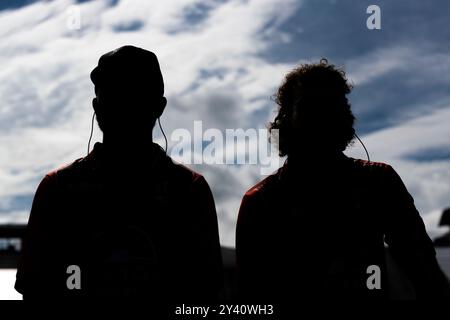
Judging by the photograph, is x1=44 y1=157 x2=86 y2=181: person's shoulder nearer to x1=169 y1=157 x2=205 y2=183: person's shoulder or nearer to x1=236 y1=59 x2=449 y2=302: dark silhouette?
x1=169 y1=157 x2=205 y2=183: person's shoulder

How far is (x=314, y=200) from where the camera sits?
11.0 ft

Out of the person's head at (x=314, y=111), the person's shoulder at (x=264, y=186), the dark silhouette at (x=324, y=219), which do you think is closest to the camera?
the dark silhouette at (x=324, y=219)

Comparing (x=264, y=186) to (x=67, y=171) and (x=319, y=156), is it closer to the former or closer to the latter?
(x=319, y=156)

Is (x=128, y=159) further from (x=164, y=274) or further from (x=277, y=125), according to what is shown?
(x=277, y=125)

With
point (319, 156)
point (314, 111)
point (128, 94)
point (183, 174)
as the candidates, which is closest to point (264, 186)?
point (319, 156)

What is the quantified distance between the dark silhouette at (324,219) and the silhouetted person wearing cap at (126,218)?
595 mm

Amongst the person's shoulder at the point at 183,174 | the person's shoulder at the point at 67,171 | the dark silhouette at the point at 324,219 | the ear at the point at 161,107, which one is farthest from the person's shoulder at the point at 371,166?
the person's shoulder at the point at 67,171

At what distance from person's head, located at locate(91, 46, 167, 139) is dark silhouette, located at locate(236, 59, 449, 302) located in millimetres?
967

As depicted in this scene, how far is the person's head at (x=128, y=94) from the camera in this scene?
2736 millimetres

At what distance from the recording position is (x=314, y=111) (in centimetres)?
330

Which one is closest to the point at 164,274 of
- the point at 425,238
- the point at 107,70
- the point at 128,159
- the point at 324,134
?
the point at 128,159

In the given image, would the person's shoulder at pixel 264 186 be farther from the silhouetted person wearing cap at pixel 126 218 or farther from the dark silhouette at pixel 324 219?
the silhouetted person wearing cap at pixel 126 218

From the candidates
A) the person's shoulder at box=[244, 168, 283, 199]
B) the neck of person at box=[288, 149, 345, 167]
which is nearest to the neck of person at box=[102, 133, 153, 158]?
the person's shoulder at box=[244, 168, 283, 199]

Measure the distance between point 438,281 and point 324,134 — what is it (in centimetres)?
102
